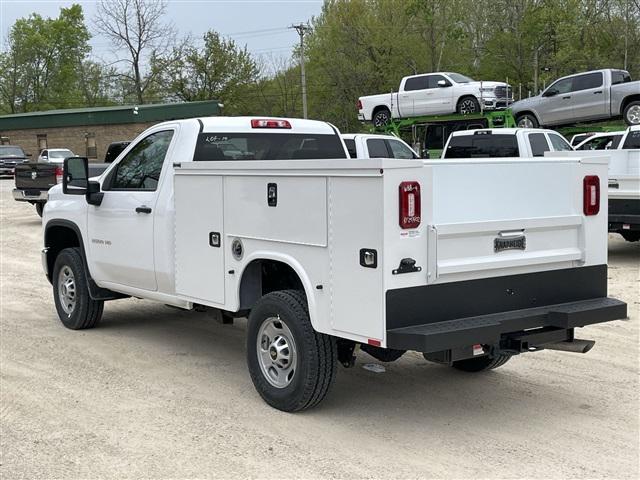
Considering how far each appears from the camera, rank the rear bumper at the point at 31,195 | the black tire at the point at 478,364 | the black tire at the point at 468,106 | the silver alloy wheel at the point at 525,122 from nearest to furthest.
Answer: the black tire at the point at 478,364
the rear bumper at the point at 31,195
the silver alloy wheel at the point at 525,122
the black tire at the point at 468,106

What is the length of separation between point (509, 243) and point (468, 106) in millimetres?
21881

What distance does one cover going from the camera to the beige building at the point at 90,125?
167 feet

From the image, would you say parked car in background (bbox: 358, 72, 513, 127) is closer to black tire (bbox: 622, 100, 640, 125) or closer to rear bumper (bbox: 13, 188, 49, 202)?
black tire (bbox: 622, 100, 640, 125)

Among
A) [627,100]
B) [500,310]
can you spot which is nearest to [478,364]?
[500,310]

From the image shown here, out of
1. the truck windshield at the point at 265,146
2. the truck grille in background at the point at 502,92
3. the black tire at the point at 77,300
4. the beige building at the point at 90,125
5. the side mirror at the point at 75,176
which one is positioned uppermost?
the beige building at the point at 90,125

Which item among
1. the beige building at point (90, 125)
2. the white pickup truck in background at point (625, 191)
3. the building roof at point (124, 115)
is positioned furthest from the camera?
the beige building at point (90, 125)

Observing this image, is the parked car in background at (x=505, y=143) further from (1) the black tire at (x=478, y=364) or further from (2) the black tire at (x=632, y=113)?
(1) the black tire at (x=478, y=364)

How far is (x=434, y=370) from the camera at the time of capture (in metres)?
6.58

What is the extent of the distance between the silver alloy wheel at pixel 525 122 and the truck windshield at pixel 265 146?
64.6 ft

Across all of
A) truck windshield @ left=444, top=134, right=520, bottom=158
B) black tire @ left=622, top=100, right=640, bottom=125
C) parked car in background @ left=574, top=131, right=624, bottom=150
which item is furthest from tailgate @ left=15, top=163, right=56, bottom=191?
black tire @ left=622, top=100, right=640, bottom=125

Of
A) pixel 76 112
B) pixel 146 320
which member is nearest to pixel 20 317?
pixel 146 320

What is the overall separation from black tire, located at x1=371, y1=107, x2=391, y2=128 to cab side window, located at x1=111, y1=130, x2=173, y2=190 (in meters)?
22.2

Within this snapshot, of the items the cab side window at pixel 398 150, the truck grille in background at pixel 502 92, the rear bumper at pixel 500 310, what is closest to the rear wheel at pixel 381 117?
the truck grille in background at pixel 502 92

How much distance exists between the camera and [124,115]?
5184 centimetres
